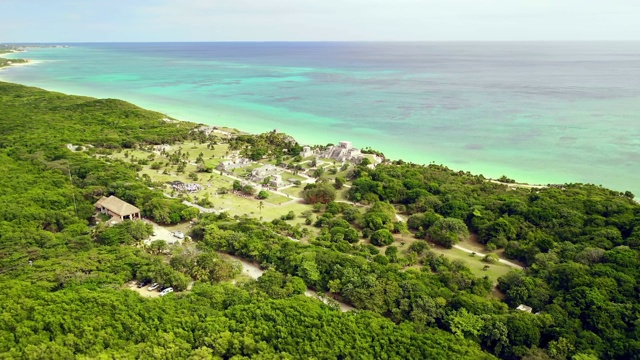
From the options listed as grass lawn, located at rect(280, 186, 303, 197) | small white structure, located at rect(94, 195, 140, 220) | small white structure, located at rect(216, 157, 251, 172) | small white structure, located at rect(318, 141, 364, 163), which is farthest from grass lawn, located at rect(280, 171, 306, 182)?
small white structure, located at rect(94, 195, 140, 220)

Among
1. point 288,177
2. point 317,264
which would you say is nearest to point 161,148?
point 288,177

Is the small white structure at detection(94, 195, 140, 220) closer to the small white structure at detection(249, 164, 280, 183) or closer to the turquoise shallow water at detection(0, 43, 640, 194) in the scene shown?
the small white structure at detection(249, 164, 280, 183)

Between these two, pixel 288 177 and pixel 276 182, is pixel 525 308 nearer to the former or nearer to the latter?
pixel 276 182

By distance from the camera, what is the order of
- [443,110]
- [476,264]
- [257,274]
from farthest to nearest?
[443,110] < [476,264] < [257,274]

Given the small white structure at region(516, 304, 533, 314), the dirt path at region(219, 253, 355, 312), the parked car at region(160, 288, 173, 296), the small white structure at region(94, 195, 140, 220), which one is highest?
the small white structure at region(516, 304, 533, 314)

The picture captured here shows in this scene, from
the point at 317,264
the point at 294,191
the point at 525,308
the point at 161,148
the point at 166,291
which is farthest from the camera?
the point at 161,148

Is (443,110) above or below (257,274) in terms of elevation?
above

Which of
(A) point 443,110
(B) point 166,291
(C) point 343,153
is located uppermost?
(A) point 443,110

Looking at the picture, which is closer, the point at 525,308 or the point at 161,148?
the point at 525,308

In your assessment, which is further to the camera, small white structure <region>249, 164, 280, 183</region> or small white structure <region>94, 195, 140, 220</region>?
small white structure <region>249, 164, 280, 183</region>
